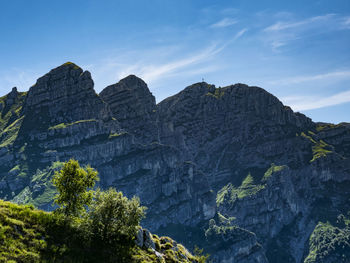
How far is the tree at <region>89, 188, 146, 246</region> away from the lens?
74.3 m

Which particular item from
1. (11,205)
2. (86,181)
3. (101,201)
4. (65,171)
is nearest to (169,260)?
(101,201)

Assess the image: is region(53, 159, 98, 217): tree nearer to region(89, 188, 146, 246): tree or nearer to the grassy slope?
region(89, 188, 146, 246): tree

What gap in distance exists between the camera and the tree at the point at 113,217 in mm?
74325

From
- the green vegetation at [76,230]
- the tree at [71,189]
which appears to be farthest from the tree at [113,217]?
the tree at [71,189]

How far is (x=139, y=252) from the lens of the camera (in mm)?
75812

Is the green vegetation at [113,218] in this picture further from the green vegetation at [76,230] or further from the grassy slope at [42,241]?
the grassy slope at [42,241]

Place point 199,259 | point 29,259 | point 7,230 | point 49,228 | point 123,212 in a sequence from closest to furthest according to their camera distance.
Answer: point 29,259 → point 7,230 → point 49,228 → point 123,212 → point 199,259

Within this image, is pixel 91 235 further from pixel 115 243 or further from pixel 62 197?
pixel 62 197

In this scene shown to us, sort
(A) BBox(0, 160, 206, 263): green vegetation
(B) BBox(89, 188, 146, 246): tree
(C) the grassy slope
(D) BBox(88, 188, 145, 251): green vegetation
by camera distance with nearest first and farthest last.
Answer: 1. (C) the grassy slope
2. (A) BBox(0, 160, 206, 263): green vegetation
3. (D) BBox(88, 188, 145, 251): green vegetation
4. (B) BBox(89, 188, 146, 246): tree

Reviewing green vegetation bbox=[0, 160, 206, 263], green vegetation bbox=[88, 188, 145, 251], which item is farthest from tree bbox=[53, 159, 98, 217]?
green vegetation bbox=[88, 188, 145, 251]

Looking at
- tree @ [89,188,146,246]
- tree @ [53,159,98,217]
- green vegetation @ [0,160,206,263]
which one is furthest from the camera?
tree @ [53,159,98,217]

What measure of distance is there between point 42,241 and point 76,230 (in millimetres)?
8741

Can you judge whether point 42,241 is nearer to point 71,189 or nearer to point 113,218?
point 71,189

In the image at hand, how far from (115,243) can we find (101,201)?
36.8ft
